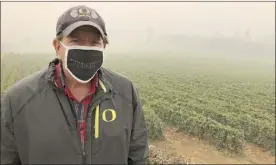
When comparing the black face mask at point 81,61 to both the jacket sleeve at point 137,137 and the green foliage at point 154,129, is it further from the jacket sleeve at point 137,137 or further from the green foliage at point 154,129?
the green foliage at point 154,129

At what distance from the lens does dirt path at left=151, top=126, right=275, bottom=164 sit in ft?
33.8

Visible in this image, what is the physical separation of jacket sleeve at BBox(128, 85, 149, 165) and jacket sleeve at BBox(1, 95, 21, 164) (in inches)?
31.7

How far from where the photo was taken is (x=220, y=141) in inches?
436

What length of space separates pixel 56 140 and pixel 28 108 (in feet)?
0.88

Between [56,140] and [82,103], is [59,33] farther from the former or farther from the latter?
[56,140]

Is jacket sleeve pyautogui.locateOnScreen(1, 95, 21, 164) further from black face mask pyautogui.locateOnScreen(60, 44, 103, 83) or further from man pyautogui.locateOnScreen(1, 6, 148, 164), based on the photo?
black face mask pyautogui.locateOnScreen(60, 44, 103, 83)

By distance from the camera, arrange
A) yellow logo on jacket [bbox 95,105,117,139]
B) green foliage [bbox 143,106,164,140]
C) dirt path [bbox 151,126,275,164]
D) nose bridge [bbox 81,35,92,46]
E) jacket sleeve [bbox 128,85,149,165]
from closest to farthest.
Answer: yellow logo on jacket [bbox 95,105,117,139], nose bridge [bbox 81,35,92,46], jacket sleeve [bbox 128,85,149,165], dirt path [bbox 151,126,275,164], green foliage [bbox 143,106,164,140]

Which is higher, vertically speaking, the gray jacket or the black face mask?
the black face mask

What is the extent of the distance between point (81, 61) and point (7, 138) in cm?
69

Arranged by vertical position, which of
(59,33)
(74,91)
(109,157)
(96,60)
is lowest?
(109,157)

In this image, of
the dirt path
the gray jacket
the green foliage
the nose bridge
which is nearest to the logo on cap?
the nose bridge

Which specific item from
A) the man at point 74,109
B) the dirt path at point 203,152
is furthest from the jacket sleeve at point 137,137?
the dirt path at point 203,152

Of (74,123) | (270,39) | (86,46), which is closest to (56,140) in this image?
(74,123)

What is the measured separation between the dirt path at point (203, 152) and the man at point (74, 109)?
26.4 ft
